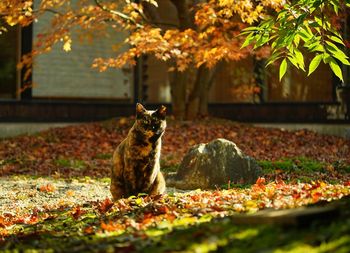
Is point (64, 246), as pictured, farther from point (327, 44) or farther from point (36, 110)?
point (36, 110)

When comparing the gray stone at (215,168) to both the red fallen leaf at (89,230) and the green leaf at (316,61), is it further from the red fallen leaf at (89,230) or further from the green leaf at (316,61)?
the red fallen leaf at (89,230)

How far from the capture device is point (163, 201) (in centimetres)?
765

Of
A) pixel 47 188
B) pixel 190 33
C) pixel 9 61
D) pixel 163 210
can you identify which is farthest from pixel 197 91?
pixel 163 210

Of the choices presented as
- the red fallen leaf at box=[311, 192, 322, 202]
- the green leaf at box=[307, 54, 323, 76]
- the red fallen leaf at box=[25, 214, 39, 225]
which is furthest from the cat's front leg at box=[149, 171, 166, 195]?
the green leaf at box=[307, 54, 323, 76]

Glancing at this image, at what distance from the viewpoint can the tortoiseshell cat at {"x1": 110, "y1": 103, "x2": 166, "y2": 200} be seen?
7906mm

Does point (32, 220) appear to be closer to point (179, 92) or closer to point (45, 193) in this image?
point (45, 193)

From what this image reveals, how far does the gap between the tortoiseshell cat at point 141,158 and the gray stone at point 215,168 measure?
3.27m

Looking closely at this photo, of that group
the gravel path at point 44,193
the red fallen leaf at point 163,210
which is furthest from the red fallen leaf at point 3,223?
the red fallen leaf at point 163,210

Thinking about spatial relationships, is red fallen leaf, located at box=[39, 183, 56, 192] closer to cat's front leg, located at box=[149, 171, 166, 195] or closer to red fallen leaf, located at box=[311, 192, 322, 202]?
cat's front leg, located at box=[149, 171, 166, 195]

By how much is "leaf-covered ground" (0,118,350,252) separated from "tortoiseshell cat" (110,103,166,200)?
34 cm

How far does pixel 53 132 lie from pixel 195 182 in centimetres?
913

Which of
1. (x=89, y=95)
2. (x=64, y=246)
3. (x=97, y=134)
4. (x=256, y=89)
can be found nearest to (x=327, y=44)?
(x=64, y=246)

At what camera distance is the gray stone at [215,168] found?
11922 mm

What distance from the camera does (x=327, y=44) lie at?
803 cm
